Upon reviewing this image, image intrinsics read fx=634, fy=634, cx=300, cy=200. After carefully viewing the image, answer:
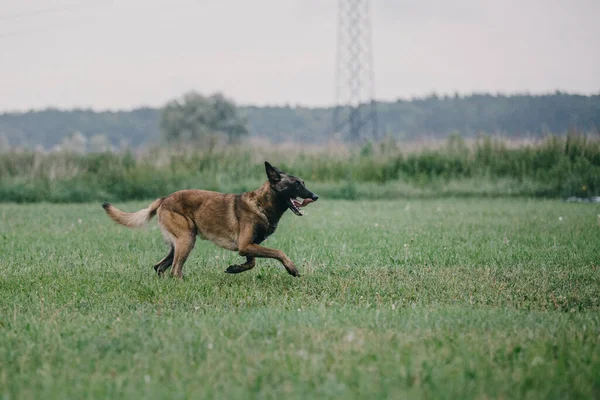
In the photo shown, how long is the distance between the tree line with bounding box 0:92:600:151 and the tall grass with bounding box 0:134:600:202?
125 centimetres

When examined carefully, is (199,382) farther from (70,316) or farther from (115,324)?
(70,316)

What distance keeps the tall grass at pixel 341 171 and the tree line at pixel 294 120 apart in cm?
125

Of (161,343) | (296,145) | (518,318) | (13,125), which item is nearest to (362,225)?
(518,318)

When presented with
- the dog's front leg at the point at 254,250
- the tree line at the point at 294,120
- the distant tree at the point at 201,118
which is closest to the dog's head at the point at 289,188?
the dog's front leg at the point at 254,250

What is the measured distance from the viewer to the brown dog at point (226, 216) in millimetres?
6480

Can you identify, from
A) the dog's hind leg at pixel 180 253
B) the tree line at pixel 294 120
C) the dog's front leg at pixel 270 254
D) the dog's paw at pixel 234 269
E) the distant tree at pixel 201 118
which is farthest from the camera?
the distant tree at pixel 201 118

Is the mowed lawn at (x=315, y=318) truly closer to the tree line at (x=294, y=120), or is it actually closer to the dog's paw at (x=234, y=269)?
the dog's paw at (x=234, y=269)

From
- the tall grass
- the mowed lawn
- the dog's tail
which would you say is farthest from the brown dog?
the tall grass

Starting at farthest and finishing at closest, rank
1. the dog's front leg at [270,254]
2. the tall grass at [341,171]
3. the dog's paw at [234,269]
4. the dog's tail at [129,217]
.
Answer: the tall grass at [341,171]
the dog's tail at [129,217]
the dog's paw at [234,269]
the dog's front leg at [270,254]

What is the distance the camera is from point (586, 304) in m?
5.30

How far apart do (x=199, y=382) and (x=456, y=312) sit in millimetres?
2331

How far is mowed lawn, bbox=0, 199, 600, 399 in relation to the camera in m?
3.34

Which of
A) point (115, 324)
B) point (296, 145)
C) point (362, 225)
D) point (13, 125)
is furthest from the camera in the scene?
point (13, 125)

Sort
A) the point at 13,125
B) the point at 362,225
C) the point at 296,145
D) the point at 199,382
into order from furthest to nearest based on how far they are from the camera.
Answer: the point at 13,125
the point at 296,145
the point at 362,225
the point at 199,382
